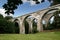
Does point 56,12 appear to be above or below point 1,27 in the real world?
above

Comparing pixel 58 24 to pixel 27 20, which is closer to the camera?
pixel 58 24

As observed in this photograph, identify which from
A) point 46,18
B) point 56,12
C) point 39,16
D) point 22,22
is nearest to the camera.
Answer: point 56,12

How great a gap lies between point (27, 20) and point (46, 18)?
6.72 metres

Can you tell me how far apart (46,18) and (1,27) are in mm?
10377

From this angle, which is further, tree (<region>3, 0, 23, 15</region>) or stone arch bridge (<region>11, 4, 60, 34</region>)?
stone arch bridge (<region>11, 4, 60, 34</region>)

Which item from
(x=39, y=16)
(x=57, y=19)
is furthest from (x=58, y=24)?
(x=39, y=16)

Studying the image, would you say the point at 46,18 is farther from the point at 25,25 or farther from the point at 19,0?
the point at 19,0

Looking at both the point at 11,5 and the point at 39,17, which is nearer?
the point at 11,5

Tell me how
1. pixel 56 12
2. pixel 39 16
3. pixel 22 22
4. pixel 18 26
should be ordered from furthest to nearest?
pixel 18 26, pixel 22 22, pixel 39 16, pixel 56 12

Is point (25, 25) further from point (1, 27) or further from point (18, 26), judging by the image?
point (1, 27)

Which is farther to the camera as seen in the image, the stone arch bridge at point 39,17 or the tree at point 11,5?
the stone arch bridge at point 39,17

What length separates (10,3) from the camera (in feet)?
20.7

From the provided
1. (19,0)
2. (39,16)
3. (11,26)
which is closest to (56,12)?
(39,16)

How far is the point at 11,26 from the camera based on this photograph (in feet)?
125
